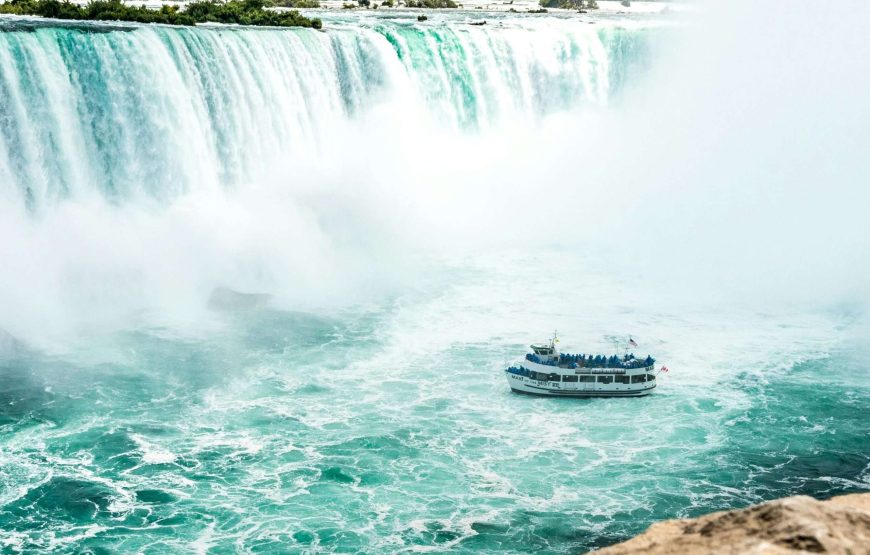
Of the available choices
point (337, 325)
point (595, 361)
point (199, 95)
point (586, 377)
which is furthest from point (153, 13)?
point (586, 377)

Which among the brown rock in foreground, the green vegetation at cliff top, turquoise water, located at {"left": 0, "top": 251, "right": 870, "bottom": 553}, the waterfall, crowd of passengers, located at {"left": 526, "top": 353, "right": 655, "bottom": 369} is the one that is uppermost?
the green vegetation at cliff top

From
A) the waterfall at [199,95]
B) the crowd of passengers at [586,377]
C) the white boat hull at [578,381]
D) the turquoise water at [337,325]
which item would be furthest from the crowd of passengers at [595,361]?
the waterfall at [199,95]

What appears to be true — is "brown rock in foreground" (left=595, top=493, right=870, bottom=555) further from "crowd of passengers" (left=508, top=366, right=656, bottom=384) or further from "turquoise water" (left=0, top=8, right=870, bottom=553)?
"crowd of passengers" (left=508, top=366, right=656, bottom=384)

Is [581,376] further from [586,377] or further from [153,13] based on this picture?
[153,13]

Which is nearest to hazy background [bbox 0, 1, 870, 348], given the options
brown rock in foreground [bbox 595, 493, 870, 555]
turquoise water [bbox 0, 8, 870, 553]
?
turquoise water [bbox 0, 8, 870, 553]

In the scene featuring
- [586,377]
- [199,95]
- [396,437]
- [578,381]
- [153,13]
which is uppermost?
[153,13]

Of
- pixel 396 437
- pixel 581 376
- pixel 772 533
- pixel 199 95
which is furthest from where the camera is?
pixel 199 95

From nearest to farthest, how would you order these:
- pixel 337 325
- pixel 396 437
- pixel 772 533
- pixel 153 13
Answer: pixel 772 533 → pixel 396 437 → pixel 337 325 → pixel 153 13

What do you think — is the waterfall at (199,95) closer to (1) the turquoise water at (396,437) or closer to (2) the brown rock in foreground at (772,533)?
(1) the turquoise water at (396,437)
